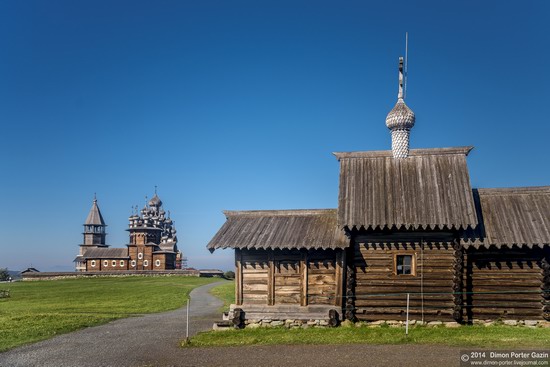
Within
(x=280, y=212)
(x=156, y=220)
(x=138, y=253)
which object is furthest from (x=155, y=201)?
(x=280, y=212)

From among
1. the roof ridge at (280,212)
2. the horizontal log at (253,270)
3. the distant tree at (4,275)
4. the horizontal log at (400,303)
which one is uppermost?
the roof ridge at (280,212)

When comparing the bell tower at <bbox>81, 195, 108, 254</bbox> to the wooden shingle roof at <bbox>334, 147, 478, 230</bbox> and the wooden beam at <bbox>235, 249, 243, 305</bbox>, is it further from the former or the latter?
the wooden shingle roof at <bbox>334, 147, 478, 230</bbox>

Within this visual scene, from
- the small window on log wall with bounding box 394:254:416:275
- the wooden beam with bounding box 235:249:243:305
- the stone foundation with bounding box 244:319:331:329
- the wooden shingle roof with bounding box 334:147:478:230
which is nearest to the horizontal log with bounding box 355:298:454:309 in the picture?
the small window on log wall with bounding box 394:254:416:275

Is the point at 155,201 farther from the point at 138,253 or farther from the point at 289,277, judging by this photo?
the point at 289,277

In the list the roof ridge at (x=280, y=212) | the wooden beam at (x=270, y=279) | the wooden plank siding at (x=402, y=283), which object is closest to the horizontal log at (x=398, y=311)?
the wooden plank siding at (x=402, y=283)

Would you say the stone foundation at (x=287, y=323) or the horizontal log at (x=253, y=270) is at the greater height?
the horizontal log at (x=253, y=270)

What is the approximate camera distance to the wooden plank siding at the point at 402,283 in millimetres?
18953

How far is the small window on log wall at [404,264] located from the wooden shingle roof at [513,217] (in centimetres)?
234

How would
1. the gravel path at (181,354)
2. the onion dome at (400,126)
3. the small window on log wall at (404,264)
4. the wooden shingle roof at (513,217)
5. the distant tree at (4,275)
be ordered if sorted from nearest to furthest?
1. the gravel path at (181,354)
2. the wooden shingle roof at (513,217)
3. the small window on log wall at (404,264)
4. the onion dome at (400,126)
5. the distant tree at (4,275)

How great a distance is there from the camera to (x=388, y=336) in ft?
54.2

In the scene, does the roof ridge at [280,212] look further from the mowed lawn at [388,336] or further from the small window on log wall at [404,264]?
the mowed lawn at [388,336]

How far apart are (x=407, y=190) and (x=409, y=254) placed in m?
2.88

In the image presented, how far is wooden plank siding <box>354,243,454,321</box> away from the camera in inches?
746

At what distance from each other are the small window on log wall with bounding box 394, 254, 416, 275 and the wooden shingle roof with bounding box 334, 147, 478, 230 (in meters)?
1.41
